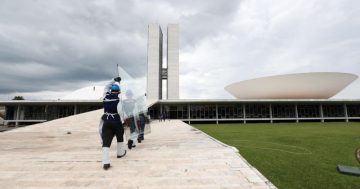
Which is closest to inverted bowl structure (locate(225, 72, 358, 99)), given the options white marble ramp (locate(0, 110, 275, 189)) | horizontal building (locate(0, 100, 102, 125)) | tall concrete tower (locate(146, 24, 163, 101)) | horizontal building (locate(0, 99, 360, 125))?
horizontal building (locate(0, 99, 360, 125))

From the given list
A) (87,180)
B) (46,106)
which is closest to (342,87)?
(87,180)

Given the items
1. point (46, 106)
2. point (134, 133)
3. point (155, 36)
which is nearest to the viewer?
point (134, 133)

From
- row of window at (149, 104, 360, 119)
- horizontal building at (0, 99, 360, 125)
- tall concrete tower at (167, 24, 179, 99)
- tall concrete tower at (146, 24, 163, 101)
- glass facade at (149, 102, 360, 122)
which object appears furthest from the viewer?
tall concrete tower at (167, 24, 179, 99)

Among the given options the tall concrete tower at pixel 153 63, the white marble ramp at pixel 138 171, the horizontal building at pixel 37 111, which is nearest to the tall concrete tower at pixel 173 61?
the tall concrete tower at pixel 153 63

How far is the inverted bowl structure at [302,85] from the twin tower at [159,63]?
17495 millimetres

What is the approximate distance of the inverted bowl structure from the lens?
37.8 metres

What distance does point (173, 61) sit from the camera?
167 ft

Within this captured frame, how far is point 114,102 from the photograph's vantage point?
15.2 feet

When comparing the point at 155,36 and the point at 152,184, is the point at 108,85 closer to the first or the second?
the point at 152,184

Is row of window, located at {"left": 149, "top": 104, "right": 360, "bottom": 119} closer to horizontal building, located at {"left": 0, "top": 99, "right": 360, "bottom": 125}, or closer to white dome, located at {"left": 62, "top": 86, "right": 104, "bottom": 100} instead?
horizontal building, located at {"left": 0, "top": 99, "right": 360, "bottom": 125}

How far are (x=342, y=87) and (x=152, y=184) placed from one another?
4735cm

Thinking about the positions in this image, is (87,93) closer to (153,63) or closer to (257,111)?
(153,63)

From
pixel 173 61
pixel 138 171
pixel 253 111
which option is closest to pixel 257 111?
pixel 253 111

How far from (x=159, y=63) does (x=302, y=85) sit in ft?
98.2
